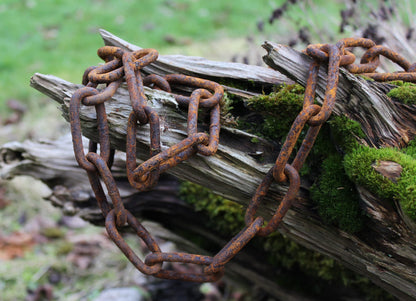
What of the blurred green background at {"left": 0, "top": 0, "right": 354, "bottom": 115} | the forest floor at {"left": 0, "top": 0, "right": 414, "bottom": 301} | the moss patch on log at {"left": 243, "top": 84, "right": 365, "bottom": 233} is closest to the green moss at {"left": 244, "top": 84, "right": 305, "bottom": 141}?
the moss patch on log at {"left": 243, "top": 84, "right": 365, "bottom": 233}

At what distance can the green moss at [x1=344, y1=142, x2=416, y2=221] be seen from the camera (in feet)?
5.18

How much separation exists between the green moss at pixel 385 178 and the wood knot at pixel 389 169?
0.04 ft

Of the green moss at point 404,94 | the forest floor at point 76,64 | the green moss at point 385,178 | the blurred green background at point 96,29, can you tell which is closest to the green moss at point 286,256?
the forest floor at point 76,64

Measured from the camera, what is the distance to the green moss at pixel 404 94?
1.88m

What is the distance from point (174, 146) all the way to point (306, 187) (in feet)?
2.67

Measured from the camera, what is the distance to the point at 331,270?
8.41 ft

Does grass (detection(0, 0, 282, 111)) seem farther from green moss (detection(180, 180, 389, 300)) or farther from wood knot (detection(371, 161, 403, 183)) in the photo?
wood knot (detection(371, 161, 403, 183))

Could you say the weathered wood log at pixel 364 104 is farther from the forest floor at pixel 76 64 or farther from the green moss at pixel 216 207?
the forest floor at pixel 76 64

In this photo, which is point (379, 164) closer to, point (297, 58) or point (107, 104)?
point (297, 58)

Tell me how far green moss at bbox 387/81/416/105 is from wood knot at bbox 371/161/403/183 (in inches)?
15.6

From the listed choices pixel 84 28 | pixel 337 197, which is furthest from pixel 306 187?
pixel 84 28

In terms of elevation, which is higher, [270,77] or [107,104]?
[270,77]

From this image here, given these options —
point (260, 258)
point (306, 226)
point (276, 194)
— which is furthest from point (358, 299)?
point (276, 194)

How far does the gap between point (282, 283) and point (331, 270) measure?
0.42 m
